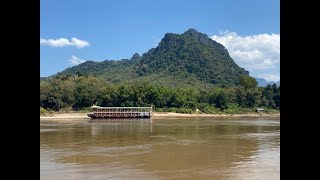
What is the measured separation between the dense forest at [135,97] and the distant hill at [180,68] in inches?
935

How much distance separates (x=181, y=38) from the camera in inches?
5428

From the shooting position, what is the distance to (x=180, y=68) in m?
112

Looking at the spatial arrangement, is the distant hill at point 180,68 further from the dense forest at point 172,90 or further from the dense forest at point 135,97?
the dense forest at point 135,97

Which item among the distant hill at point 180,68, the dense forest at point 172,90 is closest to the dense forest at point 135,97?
the dense forest at point 172,90

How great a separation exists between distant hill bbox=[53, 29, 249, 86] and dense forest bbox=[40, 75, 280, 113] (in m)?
23.8

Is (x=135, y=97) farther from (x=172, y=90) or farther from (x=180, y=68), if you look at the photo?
(x=180, y=68)

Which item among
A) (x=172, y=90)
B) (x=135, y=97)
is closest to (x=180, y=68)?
(x=172, y=90)

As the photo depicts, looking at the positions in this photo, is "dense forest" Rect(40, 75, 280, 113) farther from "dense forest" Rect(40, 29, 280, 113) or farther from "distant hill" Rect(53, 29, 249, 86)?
"distant hill" Rect(53, 29, 249, 86)

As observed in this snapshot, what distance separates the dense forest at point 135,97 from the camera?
207 feet

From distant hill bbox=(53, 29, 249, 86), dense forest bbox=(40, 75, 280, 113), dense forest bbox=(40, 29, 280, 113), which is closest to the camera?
dense forest bbox=(40, 75, 280, 113)

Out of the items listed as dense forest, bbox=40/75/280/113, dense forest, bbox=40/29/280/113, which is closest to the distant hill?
dense forest, bbox=40/29/280/113

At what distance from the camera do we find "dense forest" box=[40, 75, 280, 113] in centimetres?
6303
